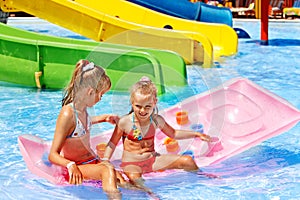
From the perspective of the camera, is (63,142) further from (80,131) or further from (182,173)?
(182,173)

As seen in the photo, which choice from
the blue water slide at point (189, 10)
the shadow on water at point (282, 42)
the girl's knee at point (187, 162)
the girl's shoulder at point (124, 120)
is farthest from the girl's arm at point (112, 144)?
the shadow on water at point (282, 42)

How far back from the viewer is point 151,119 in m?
3.29

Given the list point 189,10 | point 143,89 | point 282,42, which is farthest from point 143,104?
point 282,42

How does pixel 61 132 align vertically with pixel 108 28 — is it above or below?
below

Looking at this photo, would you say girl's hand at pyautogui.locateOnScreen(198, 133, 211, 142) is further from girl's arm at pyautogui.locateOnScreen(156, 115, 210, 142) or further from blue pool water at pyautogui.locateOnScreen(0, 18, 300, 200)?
blue pool water at pyautogui.locateOnScreen(0, 18, 300, 200)

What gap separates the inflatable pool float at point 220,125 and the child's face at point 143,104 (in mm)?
428

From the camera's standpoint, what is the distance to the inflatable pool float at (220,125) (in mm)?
3449

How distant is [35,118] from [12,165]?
127 centimetres

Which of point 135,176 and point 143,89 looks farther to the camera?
point 135,176

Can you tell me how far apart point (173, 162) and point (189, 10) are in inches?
256

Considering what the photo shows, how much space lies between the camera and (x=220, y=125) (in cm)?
406

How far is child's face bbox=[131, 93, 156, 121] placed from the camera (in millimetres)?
3096

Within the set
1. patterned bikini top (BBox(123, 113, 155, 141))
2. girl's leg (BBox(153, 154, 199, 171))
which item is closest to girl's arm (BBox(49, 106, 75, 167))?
patterned bikini top (BBox(123, 113, 155, 141))

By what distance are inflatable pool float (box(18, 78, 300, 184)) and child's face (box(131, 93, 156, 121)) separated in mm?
428
